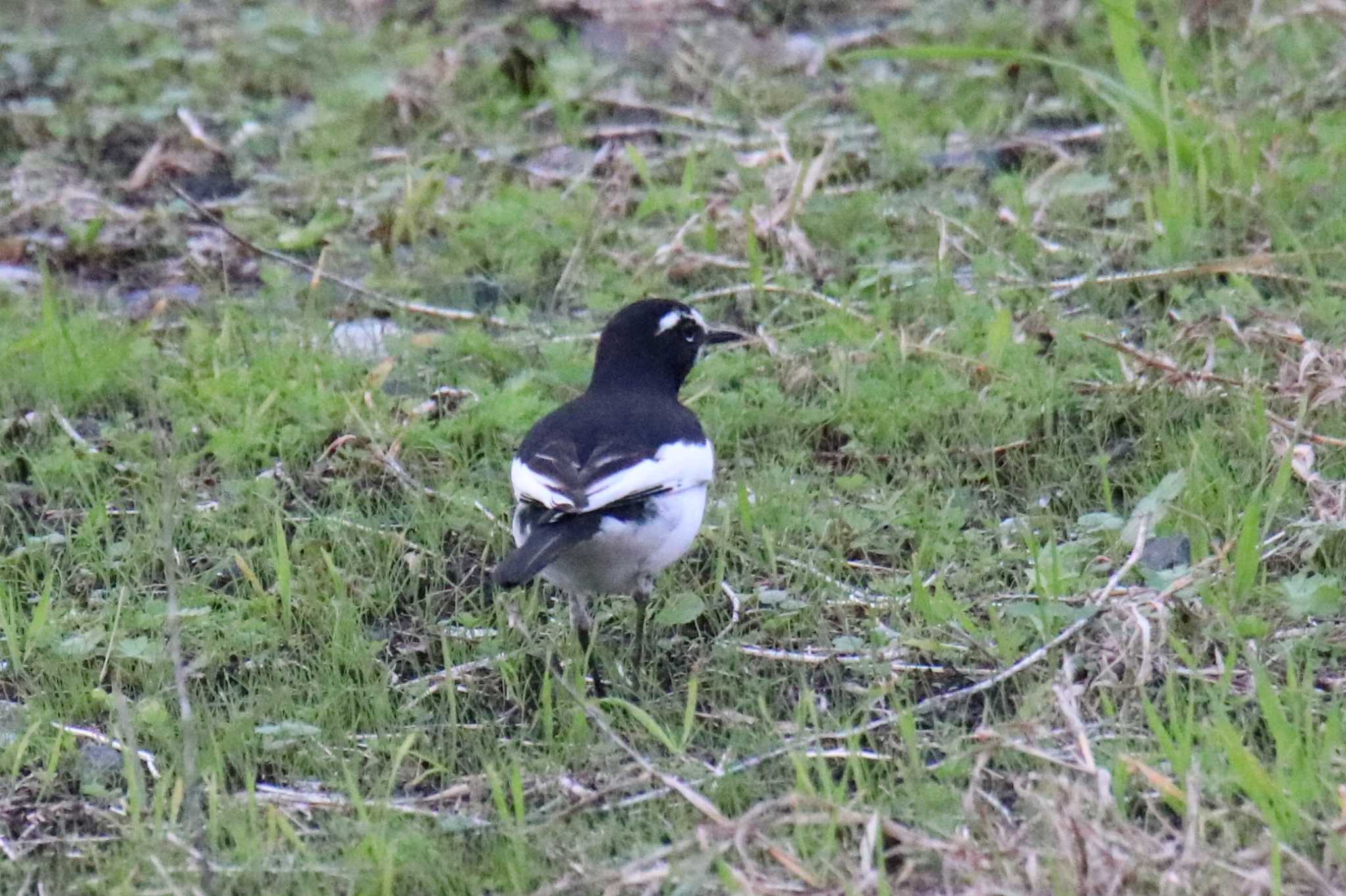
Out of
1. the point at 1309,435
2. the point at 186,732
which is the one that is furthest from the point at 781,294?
the point at 186,732

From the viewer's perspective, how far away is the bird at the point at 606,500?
493 centimetres

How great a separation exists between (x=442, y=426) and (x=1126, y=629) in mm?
2481

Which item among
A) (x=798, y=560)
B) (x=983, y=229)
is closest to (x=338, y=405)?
(x=798, y=560)

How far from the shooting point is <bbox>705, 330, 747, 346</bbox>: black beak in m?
6.32

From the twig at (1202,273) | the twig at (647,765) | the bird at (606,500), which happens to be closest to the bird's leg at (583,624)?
the bird at (606,500)

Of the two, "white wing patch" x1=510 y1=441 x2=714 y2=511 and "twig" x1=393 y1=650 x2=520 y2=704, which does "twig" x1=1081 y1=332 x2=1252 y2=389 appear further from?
"twig" x1=393 y1=650 x2=520 y2=704

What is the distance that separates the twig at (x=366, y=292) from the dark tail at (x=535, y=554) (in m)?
2.47

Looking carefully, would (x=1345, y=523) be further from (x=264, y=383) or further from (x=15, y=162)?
(x=15, y=162)

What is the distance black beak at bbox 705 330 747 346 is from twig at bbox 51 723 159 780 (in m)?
2.31

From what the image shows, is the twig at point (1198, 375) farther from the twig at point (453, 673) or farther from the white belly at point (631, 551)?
the twig at point (453, 673)

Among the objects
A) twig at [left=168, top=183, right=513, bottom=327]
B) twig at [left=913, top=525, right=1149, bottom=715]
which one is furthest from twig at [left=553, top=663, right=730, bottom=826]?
twig at [left=168, top=183, right=513, bottom=327]

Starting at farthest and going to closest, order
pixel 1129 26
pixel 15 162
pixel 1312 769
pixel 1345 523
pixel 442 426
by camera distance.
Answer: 1. pixel 15 162
2. pixel 1129 26
3. pixel 442 426
4. pixel 1345 523
5. pixel 1312 769

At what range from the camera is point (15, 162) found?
9008 millimetres

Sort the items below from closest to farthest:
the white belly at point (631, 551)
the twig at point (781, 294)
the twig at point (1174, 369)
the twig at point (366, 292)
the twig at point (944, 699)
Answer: the twig at point (944, 699), the white belly at point (631, 551), the twig at point (1174, 369), the twig at point (781, 294), the twig at point (366, 292)
